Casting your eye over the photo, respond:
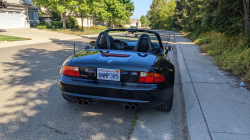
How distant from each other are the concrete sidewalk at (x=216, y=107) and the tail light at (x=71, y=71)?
1909mm

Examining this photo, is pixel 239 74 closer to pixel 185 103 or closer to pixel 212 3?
pixel 185 103

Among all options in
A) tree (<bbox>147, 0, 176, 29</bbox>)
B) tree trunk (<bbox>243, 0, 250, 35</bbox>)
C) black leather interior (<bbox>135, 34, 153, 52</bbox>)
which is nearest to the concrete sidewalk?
black leather interior (<bbox>135, 34, 153, 52</bbox>)

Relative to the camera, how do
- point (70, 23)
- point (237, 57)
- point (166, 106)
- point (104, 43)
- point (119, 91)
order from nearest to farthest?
1. point (119, 91)
2. point (166, 106)
3. point (104, 43)
4. point (237, 57)
5. point (70, 23)

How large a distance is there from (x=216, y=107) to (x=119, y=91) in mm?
1891

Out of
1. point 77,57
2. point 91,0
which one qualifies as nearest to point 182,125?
point 77,57

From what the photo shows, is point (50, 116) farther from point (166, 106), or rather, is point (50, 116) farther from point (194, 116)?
point (194, 116)

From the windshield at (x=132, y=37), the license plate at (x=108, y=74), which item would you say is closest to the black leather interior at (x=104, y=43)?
the windshield at (x=132, y=37)

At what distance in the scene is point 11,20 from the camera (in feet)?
93.0

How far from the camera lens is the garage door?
2722 centimetres

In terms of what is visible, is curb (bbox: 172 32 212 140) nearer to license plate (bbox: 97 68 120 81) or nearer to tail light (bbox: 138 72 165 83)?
tail light (bbox: 138 72 165 83)

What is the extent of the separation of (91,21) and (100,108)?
170 feet

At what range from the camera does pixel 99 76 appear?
3.13 meters

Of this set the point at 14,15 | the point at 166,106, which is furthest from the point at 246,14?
the point at 14,15

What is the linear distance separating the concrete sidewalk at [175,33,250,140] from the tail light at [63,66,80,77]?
1.91m
